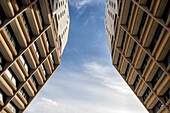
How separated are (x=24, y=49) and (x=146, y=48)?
15.2m

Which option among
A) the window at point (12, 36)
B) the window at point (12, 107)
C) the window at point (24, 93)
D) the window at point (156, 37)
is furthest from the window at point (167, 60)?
the window at point (12, 107)

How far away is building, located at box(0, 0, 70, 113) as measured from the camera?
2411 cm

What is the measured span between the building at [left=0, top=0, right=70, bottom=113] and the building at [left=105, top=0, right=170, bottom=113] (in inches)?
422

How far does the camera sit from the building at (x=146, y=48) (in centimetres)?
2438

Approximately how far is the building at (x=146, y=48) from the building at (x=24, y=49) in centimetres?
1072

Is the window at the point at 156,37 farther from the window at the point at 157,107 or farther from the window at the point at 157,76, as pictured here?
the window at the point at 157,107

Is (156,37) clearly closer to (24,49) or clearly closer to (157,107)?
(157,107)

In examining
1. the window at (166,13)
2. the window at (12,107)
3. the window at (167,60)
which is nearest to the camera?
the window at (166,13)

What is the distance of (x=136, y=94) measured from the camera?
37.6m

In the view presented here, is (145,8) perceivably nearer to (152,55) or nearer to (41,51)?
(152,55)

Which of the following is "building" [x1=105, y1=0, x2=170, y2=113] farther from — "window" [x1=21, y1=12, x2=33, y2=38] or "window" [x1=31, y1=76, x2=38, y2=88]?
"window" [x1=31, y1=76, x2=38, y2=88]

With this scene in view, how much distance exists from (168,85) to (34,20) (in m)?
17.9

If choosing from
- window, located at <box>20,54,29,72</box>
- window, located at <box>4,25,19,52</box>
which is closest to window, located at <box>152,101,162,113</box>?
window, located at <box>20,54,29,72</box>

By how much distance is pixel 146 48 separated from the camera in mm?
29047
